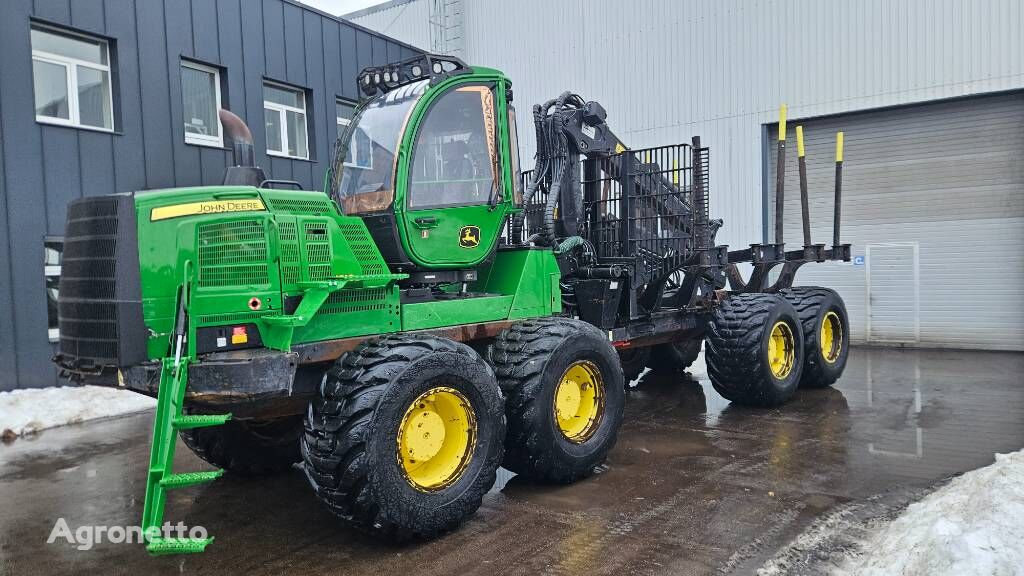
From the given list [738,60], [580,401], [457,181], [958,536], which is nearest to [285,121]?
[457,181]

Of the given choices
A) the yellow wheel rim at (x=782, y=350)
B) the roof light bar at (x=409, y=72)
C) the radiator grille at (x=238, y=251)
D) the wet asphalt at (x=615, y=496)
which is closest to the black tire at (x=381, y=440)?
the wet asphalt at (x=615, y=496)

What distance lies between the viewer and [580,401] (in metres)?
6.16

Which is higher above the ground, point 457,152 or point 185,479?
point 457,152

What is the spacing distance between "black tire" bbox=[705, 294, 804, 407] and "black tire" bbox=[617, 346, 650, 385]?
4.60 feet

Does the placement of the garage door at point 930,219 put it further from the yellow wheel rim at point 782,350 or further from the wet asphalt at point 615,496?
the yellow wheel rim at point 782,350

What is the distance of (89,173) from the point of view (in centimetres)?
1000

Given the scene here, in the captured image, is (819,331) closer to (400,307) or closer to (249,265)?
(400,307)

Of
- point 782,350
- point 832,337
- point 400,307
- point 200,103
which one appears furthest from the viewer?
point 200,103

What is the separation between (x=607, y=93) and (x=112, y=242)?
13405mm

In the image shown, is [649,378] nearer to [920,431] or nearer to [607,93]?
[920,431]

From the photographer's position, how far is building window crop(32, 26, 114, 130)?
974cm

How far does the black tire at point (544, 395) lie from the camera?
549 centimetres

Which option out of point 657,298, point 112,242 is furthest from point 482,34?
point 112,242

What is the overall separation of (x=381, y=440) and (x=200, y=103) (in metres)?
9.16
